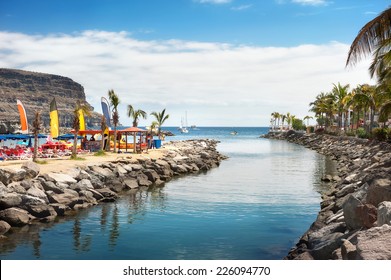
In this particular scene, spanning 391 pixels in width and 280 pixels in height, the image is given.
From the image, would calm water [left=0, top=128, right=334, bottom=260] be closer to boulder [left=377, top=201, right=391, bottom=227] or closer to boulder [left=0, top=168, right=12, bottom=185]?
boulder [left=0, top=168, right=12, bottom=185]

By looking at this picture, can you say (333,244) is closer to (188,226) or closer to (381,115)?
(188,226)

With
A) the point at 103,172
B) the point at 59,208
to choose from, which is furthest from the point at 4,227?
the point at 103,172

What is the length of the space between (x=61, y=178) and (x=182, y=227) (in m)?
9.24

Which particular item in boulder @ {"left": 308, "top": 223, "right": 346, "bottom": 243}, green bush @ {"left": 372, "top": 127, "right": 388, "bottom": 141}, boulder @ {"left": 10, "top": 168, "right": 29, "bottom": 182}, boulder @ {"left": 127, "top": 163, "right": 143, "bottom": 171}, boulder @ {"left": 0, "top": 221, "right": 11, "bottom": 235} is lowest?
boulder @ {"left": 0, "top": 221, "right": 11, "bottom": 235}

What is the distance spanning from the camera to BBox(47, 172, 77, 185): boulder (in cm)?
2471

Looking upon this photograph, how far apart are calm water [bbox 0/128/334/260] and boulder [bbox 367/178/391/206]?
3.63 m

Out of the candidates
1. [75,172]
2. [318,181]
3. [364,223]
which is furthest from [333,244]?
[318,181]

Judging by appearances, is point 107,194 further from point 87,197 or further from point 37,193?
point 37,193

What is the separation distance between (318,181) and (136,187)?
48.8 feet

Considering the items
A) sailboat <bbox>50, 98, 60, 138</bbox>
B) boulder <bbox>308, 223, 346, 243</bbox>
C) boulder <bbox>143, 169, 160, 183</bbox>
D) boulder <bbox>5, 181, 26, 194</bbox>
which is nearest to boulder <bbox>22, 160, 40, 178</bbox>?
boulder <bbox>5, 181, 26, 194</bbox>

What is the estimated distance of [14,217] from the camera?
1848cm

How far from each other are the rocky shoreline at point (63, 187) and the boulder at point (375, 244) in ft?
42.7

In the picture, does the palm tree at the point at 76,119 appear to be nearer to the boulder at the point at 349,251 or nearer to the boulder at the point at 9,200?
the boulder at the point at 9,200

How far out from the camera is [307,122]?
159500 mm
